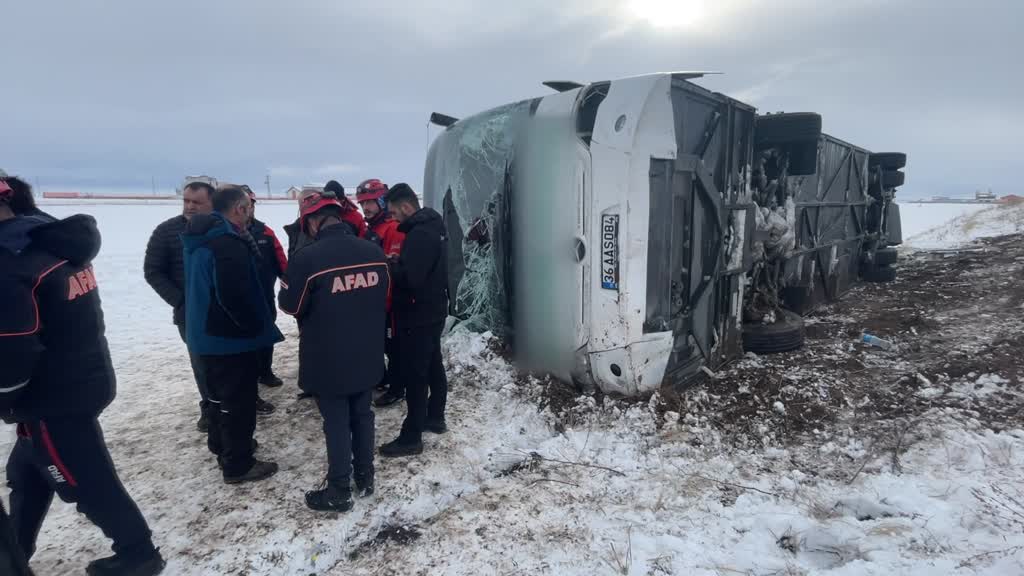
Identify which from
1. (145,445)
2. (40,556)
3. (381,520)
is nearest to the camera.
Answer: (40,556)

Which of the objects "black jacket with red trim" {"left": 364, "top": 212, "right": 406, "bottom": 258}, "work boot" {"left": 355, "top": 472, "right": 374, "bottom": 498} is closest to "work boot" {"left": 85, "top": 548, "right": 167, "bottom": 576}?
"work boot" {"left": 355, "top": 472, "right": 374, "bottom": 498}

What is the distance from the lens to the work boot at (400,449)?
3.37 meters

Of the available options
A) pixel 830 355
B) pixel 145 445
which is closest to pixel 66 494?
pixel 145 445

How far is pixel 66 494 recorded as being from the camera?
2.22 meters

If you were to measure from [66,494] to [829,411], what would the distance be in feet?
15.2

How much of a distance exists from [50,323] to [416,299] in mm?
1767

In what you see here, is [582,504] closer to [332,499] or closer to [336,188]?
[332,499]

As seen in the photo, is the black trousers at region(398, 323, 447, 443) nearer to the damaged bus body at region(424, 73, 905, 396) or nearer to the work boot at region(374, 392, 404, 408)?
the work boot at region(374, 392, 404, 408)

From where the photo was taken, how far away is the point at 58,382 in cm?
211

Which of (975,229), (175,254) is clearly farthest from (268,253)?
(975,229)

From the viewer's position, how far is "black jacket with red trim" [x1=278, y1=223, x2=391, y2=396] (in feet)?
8.75

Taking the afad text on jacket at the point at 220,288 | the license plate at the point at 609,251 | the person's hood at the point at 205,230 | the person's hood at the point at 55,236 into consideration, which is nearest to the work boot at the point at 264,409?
the afad text on jacket at the point at 220,288

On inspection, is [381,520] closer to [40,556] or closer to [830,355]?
[40,556]

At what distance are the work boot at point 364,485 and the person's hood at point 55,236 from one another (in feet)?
5.67
